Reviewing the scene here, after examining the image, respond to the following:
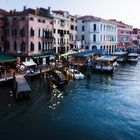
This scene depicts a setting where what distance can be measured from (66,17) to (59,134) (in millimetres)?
52763

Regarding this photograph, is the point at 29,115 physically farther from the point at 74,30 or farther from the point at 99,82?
the point at 74,30

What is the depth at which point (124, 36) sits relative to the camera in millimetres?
125562

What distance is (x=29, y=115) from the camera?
31250 mm

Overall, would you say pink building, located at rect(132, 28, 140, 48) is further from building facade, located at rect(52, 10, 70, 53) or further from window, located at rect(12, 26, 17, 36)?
window, located at rect(12, 26, 17, 36)

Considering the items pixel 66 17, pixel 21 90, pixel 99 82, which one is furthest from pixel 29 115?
pixel 66 17

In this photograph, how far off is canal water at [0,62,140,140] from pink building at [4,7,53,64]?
1215cm

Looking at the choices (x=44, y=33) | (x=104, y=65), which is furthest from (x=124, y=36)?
(x=44, y=33)

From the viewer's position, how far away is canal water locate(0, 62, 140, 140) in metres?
26.3

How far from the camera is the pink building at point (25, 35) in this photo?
56188 millimetres

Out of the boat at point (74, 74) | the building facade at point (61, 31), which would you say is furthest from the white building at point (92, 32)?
the boat at point (74, 74)

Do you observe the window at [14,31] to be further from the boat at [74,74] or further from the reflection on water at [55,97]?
the reflection on water at [55,97]

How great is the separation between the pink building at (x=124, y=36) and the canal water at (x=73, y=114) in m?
73.9

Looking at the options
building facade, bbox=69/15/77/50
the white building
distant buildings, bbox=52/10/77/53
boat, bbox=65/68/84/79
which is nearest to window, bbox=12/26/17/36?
distant buildings, bbox=52/10/77/53

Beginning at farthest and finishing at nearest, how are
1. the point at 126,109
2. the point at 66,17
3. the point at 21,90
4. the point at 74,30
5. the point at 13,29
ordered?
1. the point at 74,30
2. the point at 66,17
3. the point at 13,29
4. the point at 21,90
5. the point at 126,109
